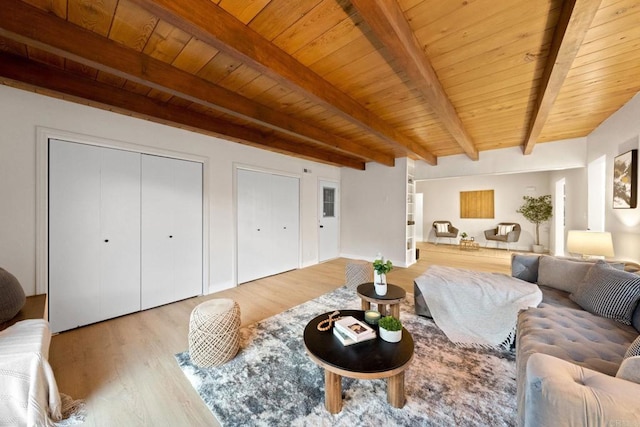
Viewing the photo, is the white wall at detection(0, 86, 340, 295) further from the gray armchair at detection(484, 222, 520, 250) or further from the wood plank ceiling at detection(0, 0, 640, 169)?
the gray armchair at detection(484, 222, 520, 250)

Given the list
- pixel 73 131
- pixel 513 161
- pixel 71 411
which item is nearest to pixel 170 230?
pixel 73 131

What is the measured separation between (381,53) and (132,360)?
3.24 meters

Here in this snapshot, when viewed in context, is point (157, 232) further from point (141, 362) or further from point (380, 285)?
point (380, 285)

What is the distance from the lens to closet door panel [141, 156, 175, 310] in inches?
117

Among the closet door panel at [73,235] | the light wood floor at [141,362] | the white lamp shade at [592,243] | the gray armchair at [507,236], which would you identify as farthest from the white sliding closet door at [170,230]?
the gray armchair at [507,236]

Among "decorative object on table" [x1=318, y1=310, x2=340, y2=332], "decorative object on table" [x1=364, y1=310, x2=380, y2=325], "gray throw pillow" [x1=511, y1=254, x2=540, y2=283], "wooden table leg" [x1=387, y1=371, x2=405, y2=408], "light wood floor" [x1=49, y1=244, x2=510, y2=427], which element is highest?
"gray throw pillow" [x1=511, y1=254, x2=540, y2=283]

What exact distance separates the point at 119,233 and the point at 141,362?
1.58 metres

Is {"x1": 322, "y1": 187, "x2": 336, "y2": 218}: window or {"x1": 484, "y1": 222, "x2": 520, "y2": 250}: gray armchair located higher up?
{"x1": 322, "y1": 187, "x2": 336, "y2": 218}: window

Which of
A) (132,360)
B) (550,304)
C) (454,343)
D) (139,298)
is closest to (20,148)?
(139,298)

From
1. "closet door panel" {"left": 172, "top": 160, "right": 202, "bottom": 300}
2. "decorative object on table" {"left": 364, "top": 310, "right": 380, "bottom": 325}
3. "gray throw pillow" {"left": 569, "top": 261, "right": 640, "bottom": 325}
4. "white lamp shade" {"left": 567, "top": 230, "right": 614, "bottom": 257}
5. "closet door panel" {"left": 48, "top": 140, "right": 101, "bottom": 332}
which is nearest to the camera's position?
"gray throw pillow" {"left": 569, "top": 261, "right": 640, "bottom": 325}

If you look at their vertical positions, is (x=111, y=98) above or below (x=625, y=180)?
above

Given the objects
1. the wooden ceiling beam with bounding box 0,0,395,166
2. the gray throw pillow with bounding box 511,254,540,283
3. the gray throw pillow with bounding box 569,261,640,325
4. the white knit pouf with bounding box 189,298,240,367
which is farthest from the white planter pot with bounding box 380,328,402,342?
the wooden ceiling beam with bounding box 0,0,395,166

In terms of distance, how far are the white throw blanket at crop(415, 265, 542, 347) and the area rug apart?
0.52 feet

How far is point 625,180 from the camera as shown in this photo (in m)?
2.58
